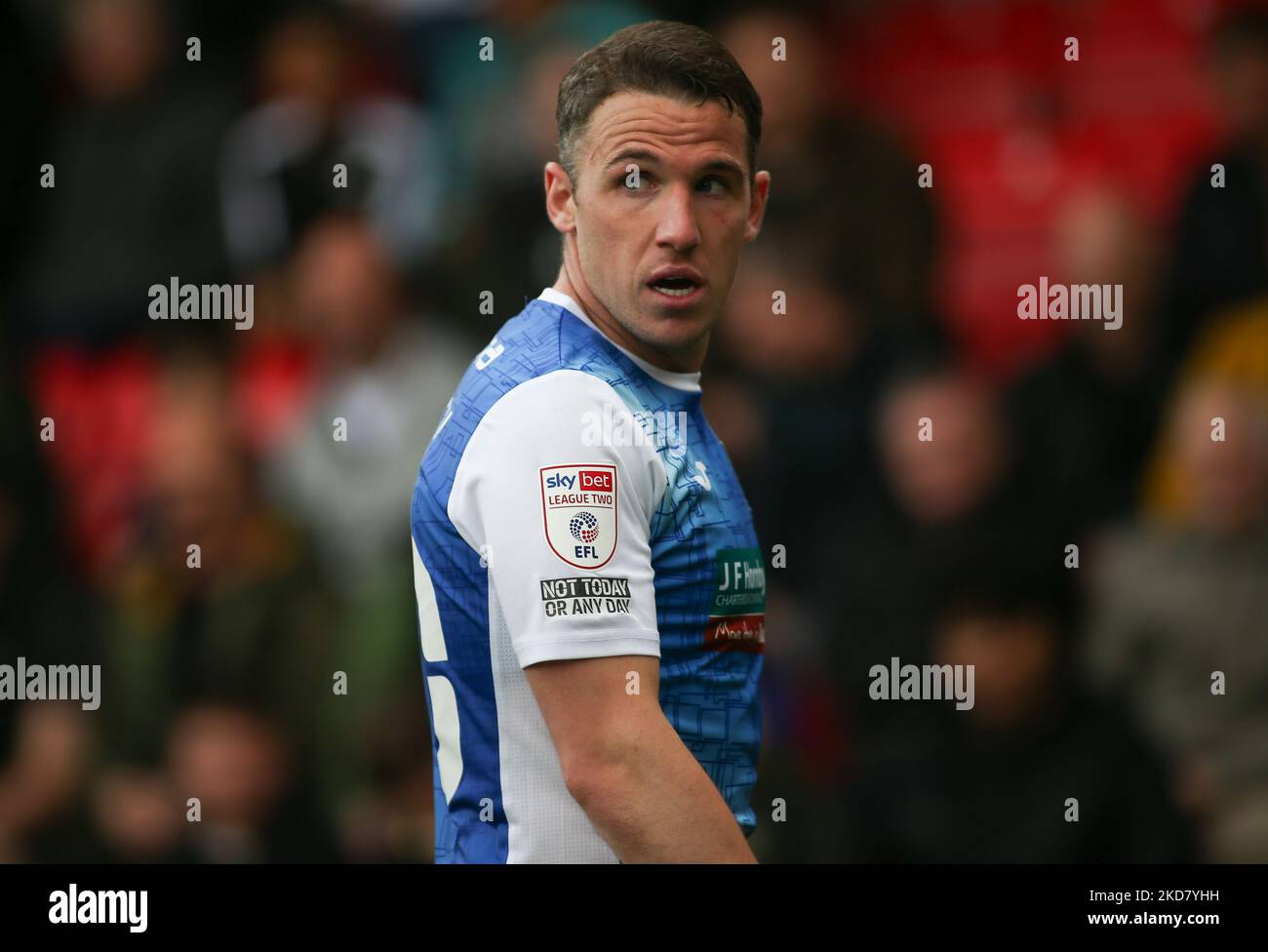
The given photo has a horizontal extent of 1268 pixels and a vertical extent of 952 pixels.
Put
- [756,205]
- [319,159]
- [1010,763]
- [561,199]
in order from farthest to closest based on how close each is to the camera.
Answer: [319,159], [1010,763], [756,205], [561,199]

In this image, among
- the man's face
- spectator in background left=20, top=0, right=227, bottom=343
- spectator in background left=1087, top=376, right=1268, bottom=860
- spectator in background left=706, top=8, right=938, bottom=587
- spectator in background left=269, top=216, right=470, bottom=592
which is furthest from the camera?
spectator in background left=20, top=0, right=227, bottom=343

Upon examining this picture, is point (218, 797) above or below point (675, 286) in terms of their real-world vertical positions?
below

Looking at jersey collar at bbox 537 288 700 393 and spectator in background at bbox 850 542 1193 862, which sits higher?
jersey collar at bbox 537 288 700 393

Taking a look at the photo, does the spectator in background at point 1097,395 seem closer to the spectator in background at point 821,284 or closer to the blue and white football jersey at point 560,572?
the spectator in background at point 821,284

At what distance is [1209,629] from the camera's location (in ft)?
22.5

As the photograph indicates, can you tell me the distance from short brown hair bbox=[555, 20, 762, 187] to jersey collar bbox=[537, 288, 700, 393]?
0.88ft

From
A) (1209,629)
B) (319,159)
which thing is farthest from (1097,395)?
(319,159)

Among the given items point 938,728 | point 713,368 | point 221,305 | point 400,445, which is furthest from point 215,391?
point 938,728

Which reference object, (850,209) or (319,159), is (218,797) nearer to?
(319,159)

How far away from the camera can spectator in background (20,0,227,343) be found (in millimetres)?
8586

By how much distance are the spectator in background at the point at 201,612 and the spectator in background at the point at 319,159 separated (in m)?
0.82

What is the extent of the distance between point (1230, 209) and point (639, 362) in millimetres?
4809

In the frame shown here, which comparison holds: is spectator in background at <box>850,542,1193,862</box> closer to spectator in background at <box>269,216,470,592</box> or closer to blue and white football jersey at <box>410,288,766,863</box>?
spectator in background at <box>269,216,470,592</box>

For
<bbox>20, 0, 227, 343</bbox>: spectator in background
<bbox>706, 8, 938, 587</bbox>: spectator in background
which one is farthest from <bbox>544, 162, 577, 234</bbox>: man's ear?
<bbox>20, 0, 227, 343</bbox>: spectator in background
